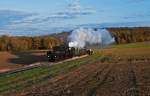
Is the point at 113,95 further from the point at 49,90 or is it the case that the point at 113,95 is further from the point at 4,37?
the point at 4,37

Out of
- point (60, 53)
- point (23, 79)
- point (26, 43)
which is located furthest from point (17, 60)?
point (26, 43)

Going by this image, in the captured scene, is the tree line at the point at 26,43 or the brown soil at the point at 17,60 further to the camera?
the tree line at the point at 26,43

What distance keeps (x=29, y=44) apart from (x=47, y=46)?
609 centimetres

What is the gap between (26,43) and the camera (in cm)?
13275

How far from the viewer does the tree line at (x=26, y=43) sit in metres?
125

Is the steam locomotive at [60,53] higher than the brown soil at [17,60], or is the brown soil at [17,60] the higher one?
the steam locomotive at [60,53]

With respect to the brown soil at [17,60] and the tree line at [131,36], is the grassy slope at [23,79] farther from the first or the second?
the tree line at [131,36]

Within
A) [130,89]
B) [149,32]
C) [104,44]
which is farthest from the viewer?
[149,32]

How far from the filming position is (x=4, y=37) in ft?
424

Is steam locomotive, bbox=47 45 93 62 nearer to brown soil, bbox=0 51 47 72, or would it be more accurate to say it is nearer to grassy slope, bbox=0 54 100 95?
brown soil, bbox=0 51 47 72

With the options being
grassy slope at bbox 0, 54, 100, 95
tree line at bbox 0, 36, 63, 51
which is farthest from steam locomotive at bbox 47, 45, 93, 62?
tree line at bbox 0, 36, 63, 51

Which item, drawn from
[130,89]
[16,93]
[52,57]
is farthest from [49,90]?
[52,57]

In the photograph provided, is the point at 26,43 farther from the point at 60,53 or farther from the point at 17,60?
the point at 60,53

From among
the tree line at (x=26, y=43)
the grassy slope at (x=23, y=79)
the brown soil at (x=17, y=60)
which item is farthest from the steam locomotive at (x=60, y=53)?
the tree line at (x=26, y=43)
